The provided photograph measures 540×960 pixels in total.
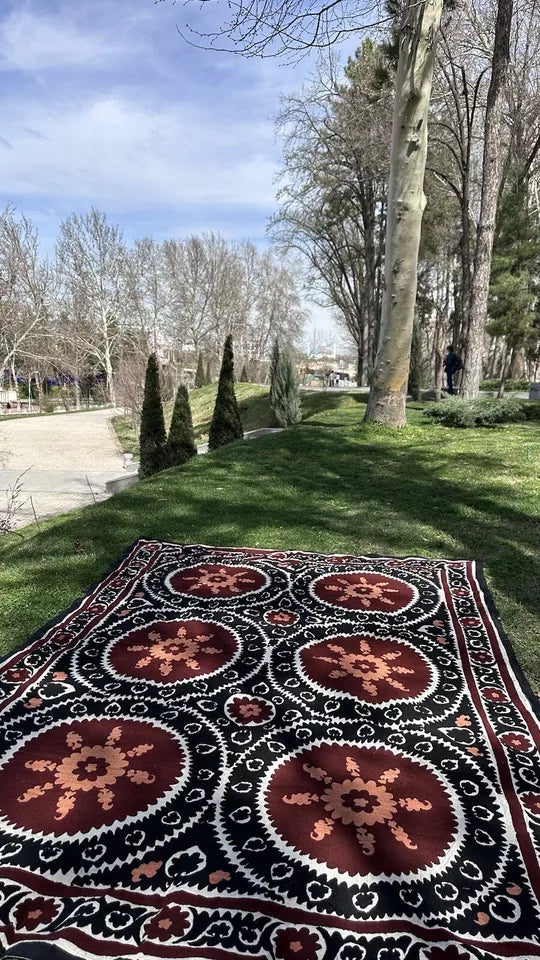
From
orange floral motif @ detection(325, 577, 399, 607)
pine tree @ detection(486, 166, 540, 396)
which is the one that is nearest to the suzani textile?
orange floral motif @ detection(325, 577, 399, 607)

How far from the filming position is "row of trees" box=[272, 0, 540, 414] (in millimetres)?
8492

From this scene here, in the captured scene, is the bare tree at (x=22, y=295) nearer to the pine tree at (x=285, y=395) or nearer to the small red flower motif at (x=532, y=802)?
the pine tree at (x=285, y=395)

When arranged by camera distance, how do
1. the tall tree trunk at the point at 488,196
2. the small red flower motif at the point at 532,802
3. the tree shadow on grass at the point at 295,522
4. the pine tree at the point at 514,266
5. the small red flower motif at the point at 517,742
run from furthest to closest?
the pine tree at the point at 514,266 < the tall tree trunk at the point at 488,196 < the tree shadow on grass at the point at 295,522 < the small red flower motif at the point at 517,742 < the small red flower motif at the point at 532,802

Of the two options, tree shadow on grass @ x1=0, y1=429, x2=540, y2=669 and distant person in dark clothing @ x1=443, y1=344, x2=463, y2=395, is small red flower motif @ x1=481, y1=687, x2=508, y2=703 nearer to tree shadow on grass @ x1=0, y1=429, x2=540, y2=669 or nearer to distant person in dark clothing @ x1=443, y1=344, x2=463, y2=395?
tree shadow on grass @ x1=0, y1=429, x2=540, y2=669

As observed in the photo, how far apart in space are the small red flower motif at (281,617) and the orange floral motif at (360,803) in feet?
3.71

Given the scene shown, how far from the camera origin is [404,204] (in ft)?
27.5

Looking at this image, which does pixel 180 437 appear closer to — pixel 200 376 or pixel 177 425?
pixel 177 425

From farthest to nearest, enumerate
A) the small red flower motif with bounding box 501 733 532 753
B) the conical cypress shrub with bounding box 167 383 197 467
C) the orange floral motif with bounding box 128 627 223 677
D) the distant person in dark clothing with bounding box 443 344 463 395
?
the distant person in dark clothing with bounding box 443 344 463 395, the conical cypress shrub with bounding box 167 383 197 467, the orange floral motif with bounding box 128 627 223 677, the small red flower motif with bounding box 501 733 532 753

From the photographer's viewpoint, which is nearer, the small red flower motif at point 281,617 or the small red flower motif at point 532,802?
the small red flower motif at point 532,802

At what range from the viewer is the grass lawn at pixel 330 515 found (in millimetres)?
3523

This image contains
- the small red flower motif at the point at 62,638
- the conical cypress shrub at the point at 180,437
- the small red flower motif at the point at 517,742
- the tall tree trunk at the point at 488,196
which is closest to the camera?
the small red flower motif at the point at 517,742

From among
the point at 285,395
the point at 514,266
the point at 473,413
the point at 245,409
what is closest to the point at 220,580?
the point at 473,413

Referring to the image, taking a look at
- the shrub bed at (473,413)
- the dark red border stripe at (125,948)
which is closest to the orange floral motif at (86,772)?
the dark red border stripe at (125,948)

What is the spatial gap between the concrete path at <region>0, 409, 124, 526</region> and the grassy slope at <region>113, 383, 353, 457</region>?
2.16 ft
